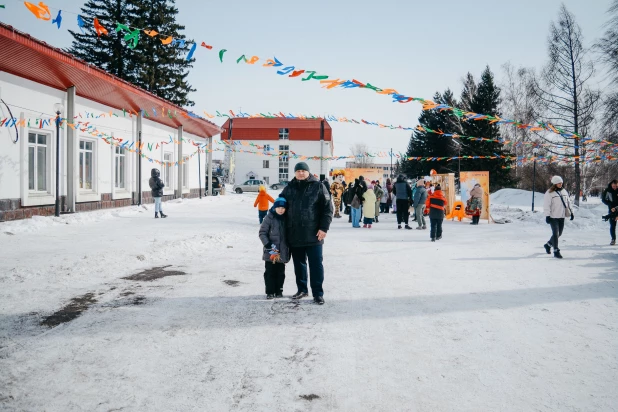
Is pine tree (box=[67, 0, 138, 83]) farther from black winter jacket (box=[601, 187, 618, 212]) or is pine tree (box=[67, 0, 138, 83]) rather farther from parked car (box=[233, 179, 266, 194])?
black winter jacket (box=[601, 187, 618, 212])

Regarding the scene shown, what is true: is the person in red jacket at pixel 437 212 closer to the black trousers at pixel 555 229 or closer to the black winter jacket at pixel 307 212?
the black trousers at pixel 555 229

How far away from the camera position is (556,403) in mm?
2842

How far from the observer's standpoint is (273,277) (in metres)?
5.51

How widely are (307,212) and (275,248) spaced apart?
0.60 m

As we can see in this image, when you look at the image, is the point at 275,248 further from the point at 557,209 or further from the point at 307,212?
the point at 557,209

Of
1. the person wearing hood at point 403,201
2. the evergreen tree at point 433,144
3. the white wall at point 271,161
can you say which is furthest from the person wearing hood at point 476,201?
the white wall at point 271,161

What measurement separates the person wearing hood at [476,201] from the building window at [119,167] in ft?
49.4

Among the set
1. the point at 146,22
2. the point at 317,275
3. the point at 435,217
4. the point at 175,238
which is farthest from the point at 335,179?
the point at 146,22

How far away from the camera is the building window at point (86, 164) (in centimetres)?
1649

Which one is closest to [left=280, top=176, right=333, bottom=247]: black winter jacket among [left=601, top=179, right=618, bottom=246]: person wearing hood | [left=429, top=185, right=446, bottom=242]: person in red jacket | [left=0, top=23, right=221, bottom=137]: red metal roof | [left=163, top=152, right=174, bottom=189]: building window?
[left=429, top=185, right=446, bottom=242]: person in red jacket

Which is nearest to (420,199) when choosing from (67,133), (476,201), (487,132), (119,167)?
(476,201)

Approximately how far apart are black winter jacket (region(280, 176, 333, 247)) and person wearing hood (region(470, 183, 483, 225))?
13.0m

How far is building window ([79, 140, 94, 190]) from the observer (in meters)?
16.5

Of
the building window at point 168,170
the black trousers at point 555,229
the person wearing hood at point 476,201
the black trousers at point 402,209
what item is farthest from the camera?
the building window at point 168,170
